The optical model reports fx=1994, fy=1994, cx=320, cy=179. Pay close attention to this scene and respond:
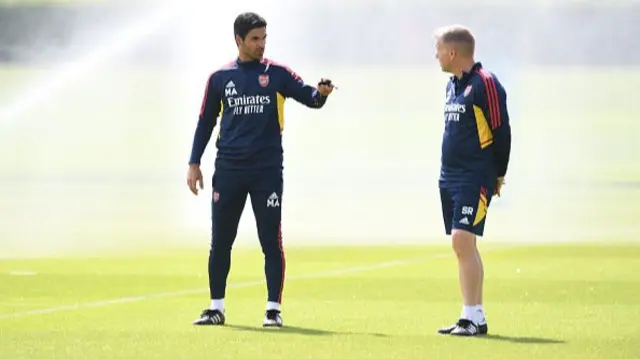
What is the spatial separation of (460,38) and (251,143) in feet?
4.14

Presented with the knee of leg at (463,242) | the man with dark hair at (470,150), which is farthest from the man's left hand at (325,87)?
the knee of leg at (463,242)

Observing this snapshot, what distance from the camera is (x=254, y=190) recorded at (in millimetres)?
10742

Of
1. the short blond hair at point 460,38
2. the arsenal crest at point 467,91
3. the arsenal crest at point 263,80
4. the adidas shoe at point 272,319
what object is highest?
the short blond hair at point 460,38

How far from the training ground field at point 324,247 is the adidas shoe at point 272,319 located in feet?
0.32

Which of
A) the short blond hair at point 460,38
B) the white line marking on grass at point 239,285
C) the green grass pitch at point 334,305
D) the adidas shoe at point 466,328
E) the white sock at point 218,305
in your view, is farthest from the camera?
the white line marking on grass at point 239,285

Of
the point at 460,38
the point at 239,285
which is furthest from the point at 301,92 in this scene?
the point at 239,285

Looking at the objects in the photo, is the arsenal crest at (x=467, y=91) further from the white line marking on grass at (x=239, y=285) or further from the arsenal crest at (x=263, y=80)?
the white line marking on grass at (x=239, y=285)

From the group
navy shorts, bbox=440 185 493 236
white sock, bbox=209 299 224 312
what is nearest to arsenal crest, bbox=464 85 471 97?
navy shorts, bbox=440 185 493 236

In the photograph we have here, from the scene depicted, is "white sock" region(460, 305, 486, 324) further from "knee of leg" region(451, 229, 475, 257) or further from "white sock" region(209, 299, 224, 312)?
"white sock" region(209, 299, 224, 312)

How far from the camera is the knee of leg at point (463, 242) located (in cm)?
1028

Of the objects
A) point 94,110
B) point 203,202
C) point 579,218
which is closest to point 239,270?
point 579,218

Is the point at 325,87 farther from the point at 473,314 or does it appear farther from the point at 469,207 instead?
the point at 473,314

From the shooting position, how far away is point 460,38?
10.4m

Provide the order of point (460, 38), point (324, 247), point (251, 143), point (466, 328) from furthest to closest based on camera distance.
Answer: point (324, 247), point (251, 143), point (460, 38), point (466, 328)
